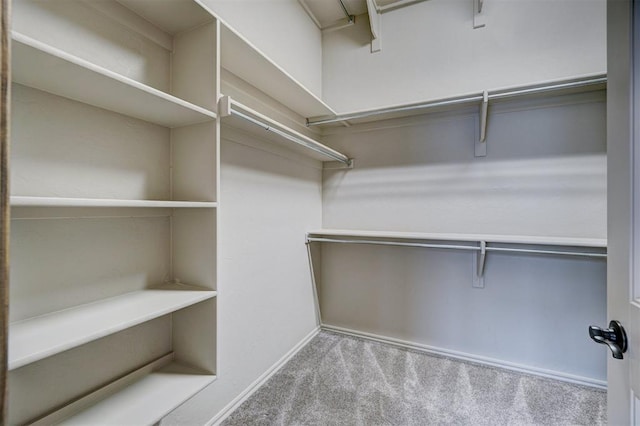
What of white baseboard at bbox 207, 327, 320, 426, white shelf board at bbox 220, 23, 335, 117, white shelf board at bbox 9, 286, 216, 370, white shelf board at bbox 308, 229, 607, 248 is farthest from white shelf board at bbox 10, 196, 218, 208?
white shelf board at bbox 308, 229, 607, 248

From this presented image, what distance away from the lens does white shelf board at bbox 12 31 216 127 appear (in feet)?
2.28

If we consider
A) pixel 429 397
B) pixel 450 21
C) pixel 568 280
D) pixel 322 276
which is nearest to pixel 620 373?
pixel 429 397

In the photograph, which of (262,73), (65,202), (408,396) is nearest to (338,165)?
(262,73)

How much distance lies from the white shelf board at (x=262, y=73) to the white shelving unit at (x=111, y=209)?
0.17m

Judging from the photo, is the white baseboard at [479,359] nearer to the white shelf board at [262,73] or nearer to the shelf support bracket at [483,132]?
the shelf support bracket at [483,132]

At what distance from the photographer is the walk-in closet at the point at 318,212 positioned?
82cm

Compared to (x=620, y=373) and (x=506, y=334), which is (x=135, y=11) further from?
(x=506, y=334)

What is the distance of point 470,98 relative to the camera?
1.87m

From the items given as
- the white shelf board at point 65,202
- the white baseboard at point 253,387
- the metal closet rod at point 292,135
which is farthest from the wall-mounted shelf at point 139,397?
the metal closet rod at point 292,135

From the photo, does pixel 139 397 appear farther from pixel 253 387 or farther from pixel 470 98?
pixel 470 98

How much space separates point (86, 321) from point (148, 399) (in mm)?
394

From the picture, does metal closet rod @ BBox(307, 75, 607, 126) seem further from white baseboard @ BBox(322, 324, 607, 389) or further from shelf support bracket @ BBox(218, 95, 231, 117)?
white baseboard @ BBox(322, 324, 607, 389)

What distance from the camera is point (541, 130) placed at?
1905 mm

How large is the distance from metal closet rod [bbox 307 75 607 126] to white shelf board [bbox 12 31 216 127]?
1352mm
